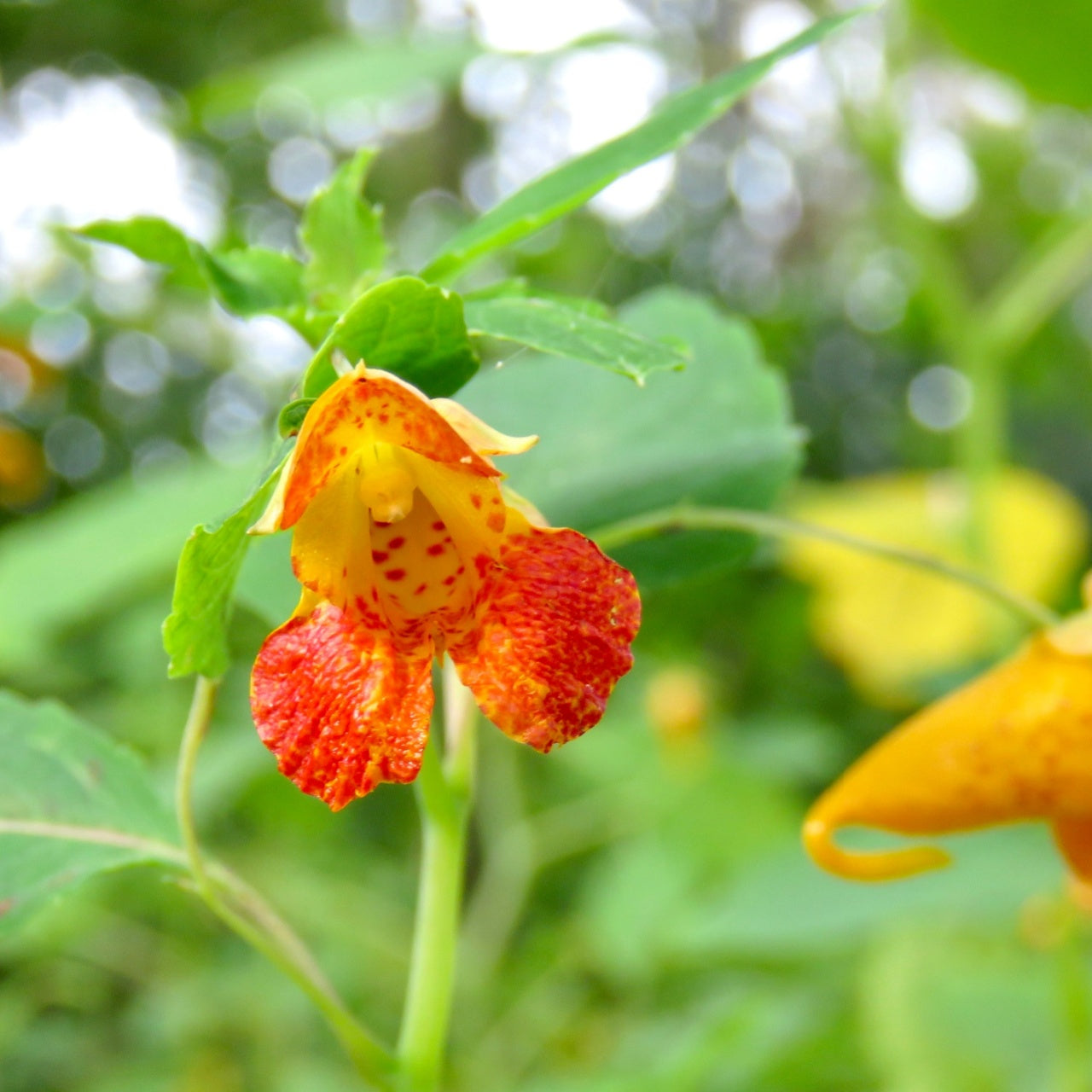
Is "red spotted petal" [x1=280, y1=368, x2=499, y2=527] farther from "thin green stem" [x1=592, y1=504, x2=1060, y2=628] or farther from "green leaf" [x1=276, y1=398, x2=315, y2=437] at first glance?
"thin green stem" [x1=592, y1=504, x2=1060, y2=628]

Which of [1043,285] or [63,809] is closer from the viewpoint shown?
[63,809]

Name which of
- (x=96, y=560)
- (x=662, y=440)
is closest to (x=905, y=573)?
(x=96, y=560)

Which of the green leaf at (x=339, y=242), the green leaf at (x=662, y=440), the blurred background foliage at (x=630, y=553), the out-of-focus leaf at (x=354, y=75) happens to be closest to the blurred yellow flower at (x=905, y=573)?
Answer: the blurred background foliage at (x=630, y=553)

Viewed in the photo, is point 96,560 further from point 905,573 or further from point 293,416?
point 905,573

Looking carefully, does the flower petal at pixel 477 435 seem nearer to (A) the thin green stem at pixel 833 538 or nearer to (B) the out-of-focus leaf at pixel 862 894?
(A) the thin green stem at pixel 833 538

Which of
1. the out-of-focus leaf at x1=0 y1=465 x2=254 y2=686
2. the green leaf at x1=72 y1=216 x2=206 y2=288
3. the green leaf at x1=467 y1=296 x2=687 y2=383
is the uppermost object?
the green leaf at x1=72 y1=216 x2=206 y2=288

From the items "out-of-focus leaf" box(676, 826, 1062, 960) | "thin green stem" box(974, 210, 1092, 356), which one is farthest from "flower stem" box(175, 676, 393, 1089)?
"thin green stem" box(974, 210, 1092, 356)
